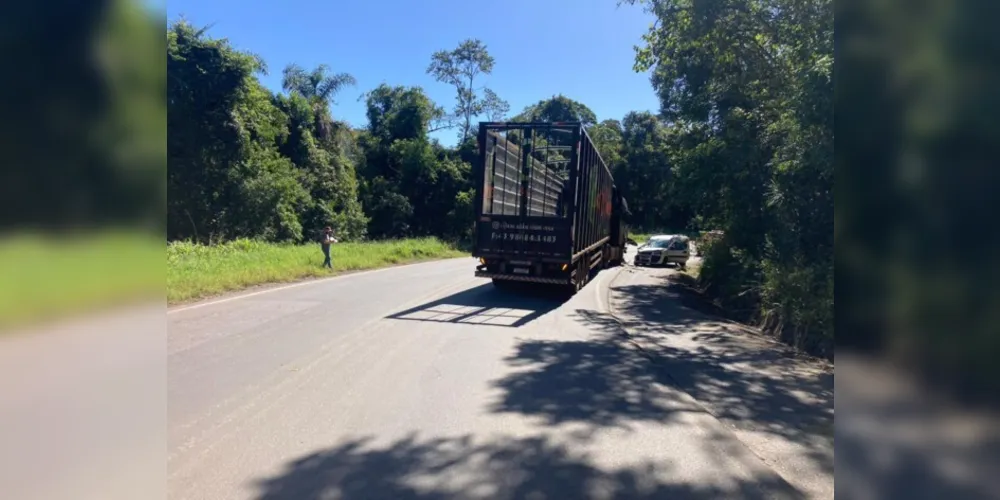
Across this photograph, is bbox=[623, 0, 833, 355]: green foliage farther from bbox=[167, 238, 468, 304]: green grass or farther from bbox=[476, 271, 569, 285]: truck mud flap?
bbox=[167, 238, 468, 304]: green grass

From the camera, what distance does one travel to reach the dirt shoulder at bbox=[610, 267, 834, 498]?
4672 mm

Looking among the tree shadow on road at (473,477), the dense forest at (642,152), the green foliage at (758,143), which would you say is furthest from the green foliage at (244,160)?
the tree shadow on road at (473,477)

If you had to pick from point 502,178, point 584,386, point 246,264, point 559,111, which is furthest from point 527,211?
point 559,111

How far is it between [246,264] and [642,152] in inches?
1840

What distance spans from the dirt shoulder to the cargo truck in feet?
7.12

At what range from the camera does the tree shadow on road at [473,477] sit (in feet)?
12.5
